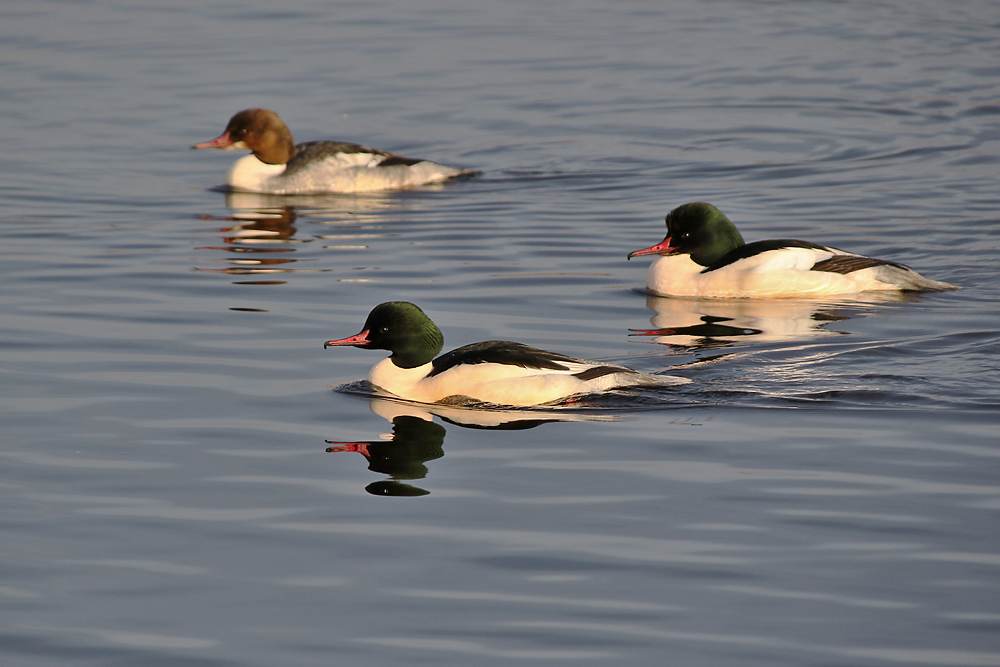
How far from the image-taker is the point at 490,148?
19859 mm

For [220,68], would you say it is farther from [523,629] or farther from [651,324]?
[523,629]

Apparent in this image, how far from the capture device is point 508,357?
332 inches

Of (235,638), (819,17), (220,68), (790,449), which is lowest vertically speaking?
(235,638)

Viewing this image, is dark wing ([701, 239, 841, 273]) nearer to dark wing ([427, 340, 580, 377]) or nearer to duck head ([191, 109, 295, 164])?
dark wing ([427, 340, 580, 377])

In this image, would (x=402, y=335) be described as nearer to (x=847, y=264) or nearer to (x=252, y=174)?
(x=847, y=264)

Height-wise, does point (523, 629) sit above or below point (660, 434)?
below

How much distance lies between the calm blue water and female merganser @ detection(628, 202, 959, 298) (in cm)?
29

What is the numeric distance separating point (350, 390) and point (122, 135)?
1321 centimetres

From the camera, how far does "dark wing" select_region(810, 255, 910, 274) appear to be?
38.9 feet

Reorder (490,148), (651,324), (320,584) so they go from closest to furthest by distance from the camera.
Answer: (320,584), (651,324), (490,148)

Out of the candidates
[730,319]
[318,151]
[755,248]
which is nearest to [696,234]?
[755,248]

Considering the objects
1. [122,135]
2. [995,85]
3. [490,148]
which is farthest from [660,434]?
[995,85]

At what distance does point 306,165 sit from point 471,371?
10.3m

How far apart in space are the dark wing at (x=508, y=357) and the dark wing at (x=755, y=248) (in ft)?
13.2
